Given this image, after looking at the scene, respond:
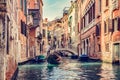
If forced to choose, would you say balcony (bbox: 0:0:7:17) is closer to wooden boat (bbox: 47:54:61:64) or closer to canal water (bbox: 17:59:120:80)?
canal water (bbox: 17:59:120:80)

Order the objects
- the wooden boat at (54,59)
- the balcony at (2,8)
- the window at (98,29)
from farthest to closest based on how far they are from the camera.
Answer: the window at (98,29) → the wooden boat at (54,59) → the balcony at (2,8)

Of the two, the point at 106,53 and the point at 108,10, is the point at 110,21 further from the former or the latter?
the point at 106,53

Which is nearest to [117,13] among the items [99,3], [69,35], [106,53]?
[106,53]

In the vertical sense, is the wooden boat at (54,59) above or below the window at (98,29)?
below

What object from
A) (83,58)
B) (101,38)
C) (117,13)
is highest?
(117,13)

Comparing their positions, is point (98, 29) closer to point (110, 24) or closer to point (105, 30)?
point (105, 30)

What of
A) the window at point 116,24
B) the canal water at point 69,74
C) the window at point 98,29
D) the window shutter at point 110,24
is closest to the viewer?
the canal water at point 69,74

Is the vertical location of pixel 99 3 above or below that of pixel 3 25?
above

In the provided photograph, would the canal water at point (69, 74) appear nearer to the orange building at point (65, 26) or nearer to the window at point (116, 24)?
the window at point (116, 24)

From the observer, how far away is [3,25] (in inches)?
370

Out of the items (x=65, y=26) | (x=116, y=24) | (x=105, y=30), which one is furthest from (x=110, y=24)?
(x=65, y=26)

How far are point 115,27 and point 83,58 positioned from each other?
33.2ft

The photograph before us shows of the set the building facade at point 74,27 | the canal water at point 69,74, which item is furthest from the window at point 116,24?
the building facade at point 74,27

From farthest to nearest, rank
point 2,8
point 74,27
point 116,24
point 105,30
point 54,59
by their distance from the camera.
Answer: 1. point 74,27
2. point 105,30
3. point 54,59
4. point 116,24
5. point 2,8
